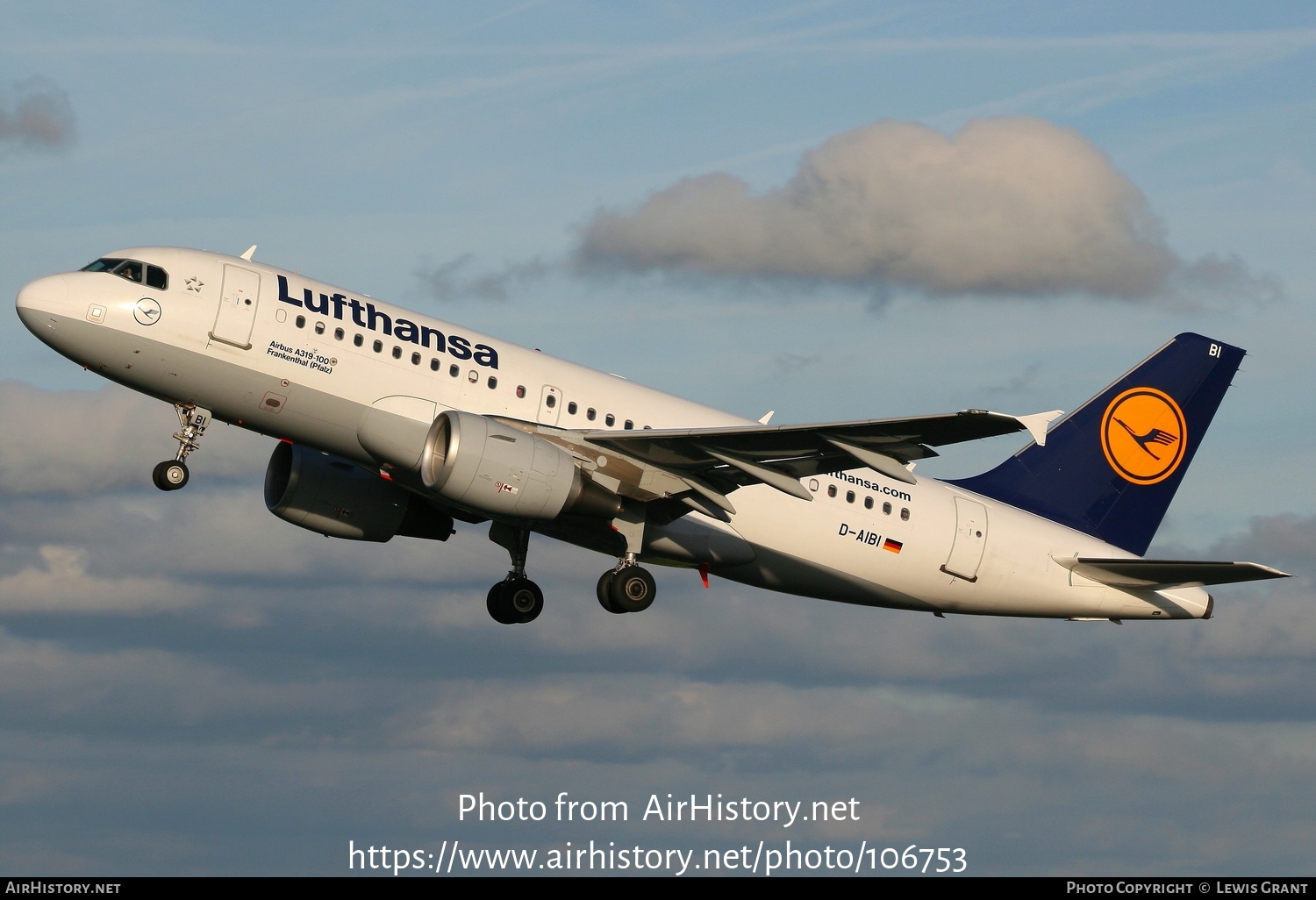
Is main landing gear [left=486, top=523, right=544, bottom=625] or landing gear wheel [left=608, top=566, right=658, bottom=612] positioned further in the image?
main landing gear [left=486, top=523, right=544, bottom=625]

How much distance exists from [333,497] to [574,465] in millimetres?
8123

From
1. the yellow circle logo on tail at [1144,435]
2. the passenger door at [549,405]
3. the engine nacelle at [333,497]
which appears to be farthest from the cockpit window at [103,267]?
the yellow circle logo on tail at [1144,435]

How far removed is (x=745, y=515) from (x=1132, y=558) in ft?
33.2

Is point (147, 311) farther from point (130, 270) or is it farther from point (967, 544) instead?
point (967, 544)

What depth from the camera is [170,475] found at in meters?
32.3

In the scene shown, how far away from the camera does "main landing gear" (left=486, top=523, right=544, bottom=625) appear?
3797 centimetres

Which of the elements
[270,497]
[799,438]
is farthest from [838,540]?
[270,497]

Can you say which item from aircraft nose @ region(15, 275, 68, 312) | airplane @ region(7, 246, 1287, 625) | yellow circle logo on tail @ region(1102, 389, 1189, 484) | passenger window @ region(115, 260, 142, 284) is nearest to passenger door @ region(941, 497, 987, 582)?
airplane @ region(7, 246, 1287, 625)

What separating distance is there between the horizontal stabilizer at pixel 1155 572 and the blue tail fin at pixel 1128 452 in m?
1.96

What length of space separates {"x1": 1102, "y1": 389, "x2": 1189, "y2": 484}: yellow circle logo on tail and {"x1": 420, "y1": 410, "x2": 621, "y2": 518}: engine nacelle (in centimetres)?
1675

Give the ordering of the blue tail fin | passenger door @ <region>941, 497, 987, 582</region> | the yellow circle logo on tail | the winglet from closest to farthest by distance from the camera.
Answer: the winglet < passenger door @ <region>941, 497, 987, 582</region> < the blue tail fin < the yellow circle logo on tail

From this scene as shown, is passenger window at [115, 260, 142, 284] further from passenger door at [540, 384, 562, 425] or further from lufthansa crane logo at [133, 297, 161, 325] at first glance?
passenger door at [540, 384, 562, 425]

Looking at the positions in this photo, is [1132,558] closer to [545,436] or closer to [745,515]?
[745,515]

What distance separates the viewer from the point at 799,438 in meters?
30.9
